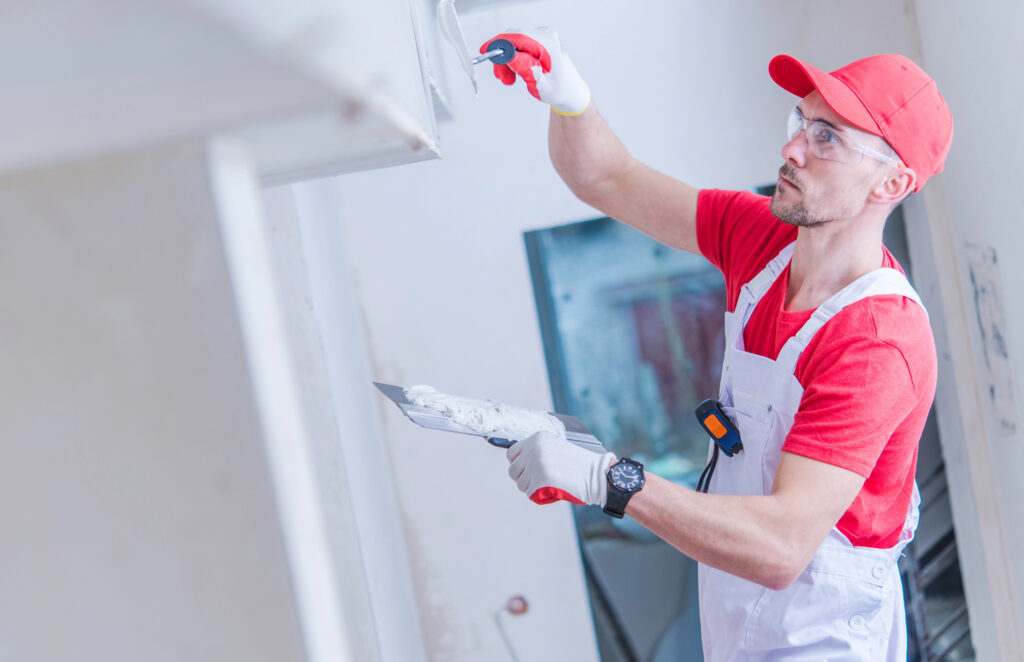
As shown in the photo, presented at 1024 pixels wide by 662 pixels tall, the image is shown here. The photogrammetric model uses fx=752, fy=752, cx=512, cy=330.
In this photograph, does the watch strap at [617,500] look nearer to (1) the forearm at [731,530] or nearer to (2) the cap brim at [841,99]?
(1) the forearm at [731,530]

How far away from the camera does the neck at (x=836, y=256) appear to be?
4.42 feet

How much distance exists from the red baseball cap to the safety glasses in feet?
0.10

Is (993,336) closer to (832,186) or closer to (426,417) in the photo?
(832,186)

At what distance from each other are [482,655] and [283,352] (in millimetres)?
2155

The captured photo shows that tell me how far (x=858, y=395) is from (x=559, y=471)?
477 millimetres

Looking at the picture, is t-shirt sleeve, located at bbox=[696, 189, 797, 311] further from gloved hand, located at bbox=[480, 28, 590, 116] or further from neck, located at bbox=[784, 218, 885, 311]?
gloved hand, located at bbox=[480, 28, 590, 116]

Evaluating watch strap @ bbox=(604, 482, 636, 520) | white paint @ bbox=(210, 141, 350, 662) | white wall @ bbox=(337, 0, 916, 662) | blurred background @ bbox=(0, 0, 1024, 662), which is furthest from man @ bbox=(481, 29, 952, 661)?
white paint @ bbox=(210, 141, 350, 662)

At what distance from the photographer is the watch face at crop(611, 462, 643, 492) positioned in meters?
1.15

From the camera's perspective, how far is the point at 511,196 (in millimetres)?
2076

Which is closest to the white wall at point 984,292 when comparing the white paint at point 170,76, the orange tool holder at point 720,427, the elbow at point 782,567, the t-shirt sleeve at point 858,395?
the t-shirt sleeve at point 858,395

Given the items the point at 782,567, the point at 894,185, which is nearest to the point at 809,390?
the point at 782,567

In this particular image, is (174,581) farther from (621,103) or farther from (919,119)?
(621,103)

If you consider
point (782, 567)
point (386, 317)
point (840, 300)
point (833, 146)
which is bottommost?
point (782, 567)

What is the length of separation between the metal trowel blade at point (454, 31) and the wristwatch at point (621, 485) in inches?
28.1
